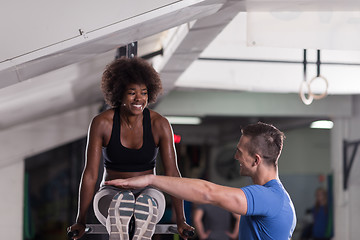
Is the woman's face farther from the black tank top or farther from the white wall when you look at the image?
the white wall

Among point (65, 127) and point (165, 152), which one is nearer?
point (165, 152)

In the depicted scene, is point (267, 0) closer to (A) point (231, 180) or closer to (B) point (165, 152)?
(B) point (165, 152)

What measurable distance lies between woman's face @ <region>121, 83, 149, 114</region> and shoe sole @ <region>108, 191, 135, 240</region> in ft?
1.36

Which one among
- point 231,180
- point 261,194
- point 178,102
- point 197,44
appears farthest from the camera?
point 231,180

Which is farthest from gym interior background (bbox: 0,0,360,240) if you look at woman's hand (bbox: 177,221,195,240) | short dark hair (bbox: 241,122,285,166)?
woman's hand (bbox: 177,221,195,240)

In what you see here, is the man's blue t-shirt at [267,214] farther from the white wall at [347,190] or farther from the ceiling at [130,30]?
the white wall at [347,190]

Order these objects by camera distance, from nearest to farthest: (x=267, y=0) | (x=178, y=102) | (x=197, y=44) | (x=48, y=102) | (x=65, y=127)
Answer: (x=267, y=0) < (x=197, y=44) < (x=48, y=102) < (x=65, y=127) < (x=178, y=102)

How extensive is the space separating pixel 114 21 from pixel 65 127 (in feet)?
19.0

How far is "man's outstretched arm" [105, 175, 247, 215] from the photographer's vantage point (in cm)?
227

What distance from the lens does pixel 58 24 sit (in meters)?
2.95

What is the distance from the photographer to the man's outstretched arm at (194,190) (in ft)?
7.46

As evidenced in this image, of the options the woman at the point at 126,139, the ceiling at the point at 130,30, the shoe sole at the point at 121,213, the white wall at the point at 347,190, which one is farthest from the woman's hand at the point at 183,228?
the white wall at the point at 347,190

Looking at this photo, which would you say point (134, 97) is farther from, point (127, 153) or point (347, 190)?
point (347, 190)

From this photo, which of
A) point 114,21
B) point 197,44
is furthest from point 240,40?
point 114,21
